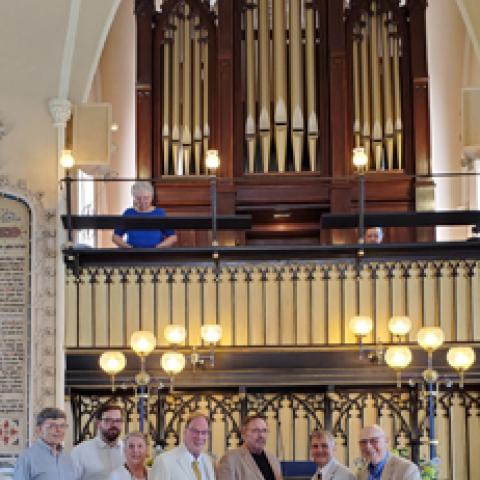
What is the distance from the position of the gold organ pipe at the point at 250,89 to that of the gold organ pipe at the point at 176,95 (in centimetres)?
77

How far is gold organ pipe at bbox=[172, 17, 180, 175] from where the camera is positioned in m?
16.9

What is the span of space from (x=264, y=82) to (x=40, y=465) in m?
7.96

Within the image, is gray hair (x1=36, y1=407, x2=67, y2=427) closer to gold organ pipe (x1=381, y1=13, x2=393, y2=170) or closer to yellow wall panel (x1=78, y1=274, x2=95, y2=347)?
yellow wall panel (x1=78, y1=274, x2=95, y2=347)

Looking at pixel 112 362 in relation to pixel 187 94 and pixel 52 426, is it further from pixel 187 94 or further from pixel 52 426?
pixel 187 94

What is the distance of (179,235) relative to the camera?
656 inches

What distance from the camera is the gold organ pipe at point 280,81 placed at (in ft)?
54.8

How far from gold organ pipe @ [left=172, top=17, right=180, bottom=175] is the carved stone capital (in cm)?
226

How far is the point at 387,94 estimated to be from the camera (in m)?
17.0

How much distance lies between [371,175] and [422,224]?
2.29m

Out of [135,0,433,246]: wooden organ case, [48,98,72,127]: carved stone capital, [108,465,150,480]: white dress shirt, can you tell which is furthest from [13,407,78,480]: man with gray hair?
[135,0,433,246]: wooden organ case

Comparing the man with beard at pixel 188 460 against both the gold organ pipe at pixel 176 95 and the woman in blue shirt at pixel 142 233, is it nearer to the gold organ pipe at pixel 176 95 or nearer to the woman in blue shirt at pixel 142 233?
the woman in blue shirt at pixel 142 233

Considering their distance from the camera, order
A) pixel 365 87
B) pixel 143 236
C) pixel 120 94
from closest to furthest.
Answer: pixel 143 236, pixel 365 87, pixel 120 94

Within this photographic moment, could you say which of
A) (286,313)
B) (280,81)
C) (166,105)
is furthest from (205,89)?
(286,313)

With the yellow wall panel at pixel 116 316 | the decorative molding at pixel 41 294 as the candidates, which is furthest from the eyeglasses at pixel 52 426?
the yellow wall panel at pixel 116 316
